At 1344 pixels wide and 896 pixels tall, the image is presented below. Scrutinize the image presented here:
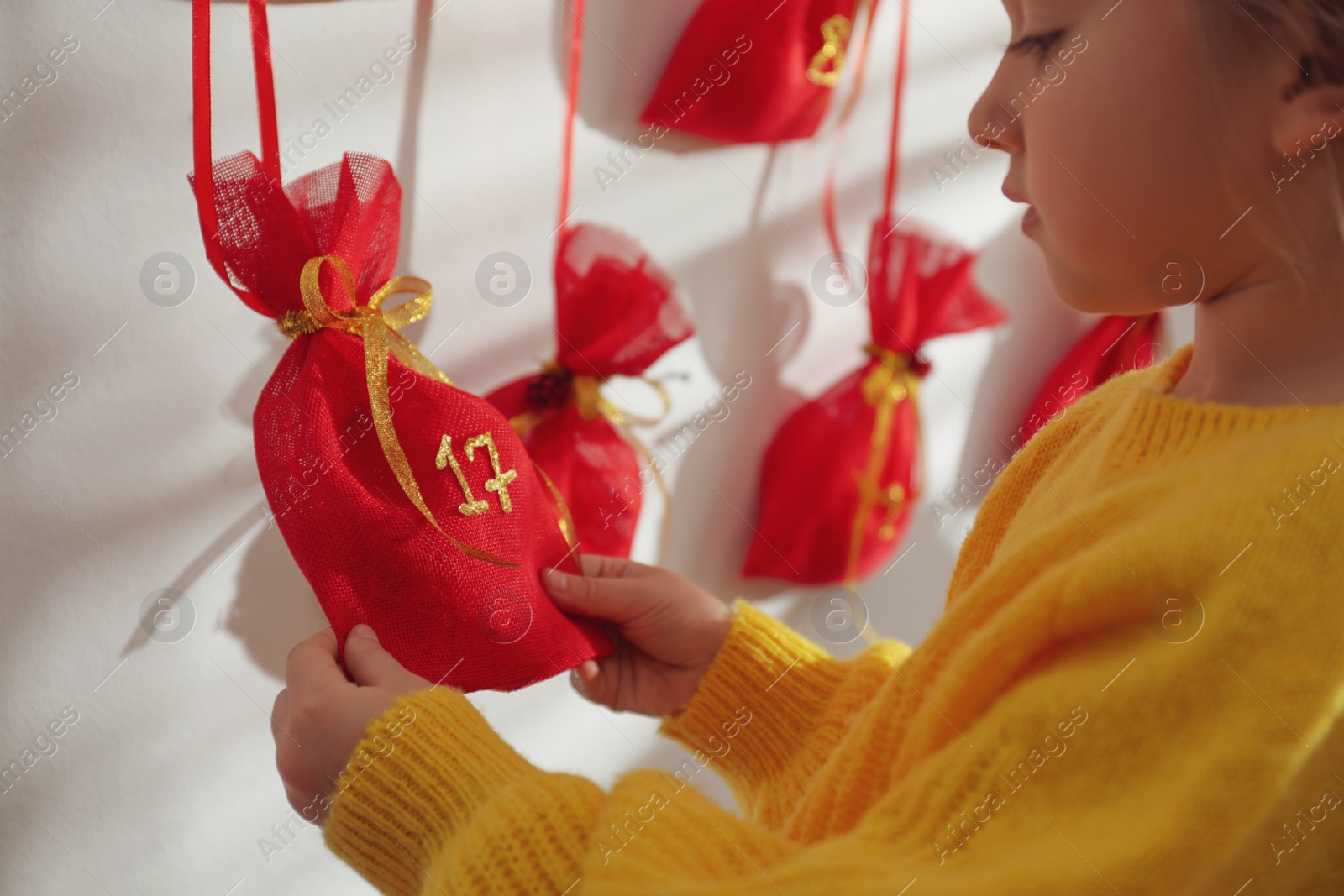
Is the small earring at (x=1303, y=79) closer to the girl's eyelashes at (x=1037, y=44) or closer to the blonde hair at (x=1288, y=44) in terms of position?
the blonde hair at (x=1288, y=44)

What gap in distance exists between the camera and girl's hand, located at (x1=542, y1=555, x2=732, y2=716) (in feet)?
2.03

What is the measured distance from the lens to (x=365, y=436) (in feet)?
1.69

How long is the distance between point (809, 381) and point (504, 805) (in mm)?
589

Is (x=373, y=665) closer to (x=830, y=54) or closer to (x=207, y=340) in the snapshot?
(x=207, y=340)

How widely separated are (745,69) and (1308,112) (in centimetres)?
42

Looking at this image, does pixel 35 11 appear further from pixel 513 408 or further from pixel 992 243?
pixel 992 243

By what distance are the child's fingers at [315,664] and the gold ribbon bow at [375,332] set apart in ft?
0.26

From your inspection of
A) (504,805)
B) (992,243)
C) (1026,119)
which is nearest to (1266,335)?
Answer: (1026,119)

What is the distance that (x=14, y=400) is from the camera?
544 millimetres

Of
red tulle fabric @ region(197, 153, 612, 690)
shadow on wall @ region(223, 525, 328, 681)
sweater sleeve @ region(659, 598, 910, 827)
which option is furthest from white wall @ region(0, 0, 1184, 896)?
sweater sleeve @ region(659, 598, 910, 827)

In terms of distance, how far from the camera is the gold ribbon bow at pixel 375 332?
0.49m

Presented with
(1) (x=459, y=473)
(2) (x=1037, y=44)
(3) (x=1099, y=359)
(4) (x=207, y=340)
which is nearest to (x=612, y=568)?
(1) (x=459, y=473)

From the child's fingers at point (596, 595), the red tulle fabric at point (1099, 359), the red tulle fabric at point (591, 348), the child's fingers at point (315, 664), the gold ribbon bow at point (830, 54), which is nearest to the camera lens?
the child's fingers at point (315, 664)

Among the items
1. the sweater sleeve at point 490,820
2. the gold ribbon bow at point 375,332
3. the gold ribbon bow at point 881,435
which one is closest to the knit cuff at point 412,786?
the sweater sleeve at point 490,820
